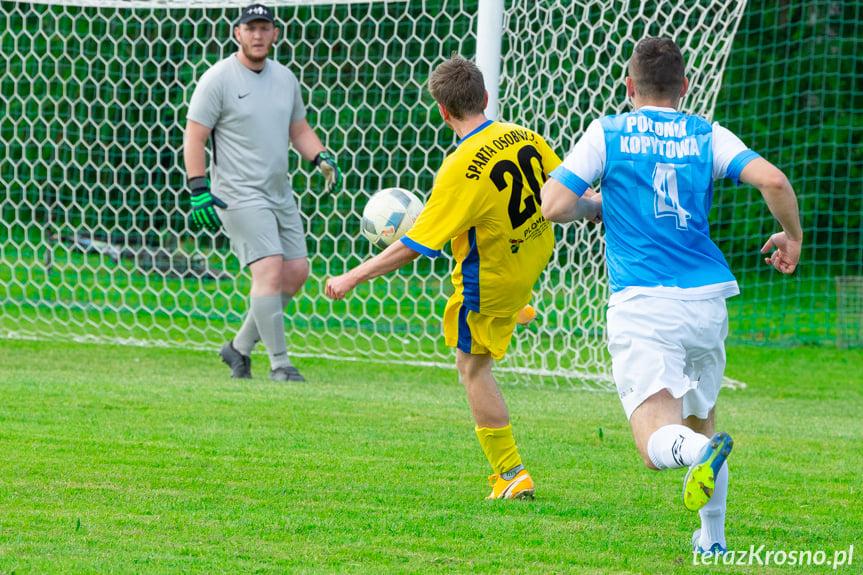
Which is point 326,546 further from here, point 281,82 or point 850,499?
point 281,82

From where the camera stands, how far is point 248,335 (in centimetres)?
748

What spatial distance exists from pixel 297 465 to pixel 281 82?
11.6 ft

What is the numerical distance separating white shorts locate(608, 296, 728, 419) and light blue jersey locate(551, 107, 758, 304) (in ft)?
0.15

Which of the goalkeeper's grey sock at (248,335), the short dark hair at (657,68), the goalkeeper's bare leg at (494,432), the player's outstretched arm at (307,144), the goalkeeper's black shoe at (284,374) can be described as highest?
the short dark hair at (657,68)

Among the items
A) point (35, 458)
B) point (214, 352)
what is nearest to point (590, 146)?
point (35, 458)

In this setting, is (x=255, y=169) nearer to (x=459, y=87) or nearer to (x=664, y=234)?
(x=459, y=87)

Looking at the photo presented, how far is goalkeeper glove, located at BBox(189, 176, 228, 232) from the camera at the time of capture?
273 inches

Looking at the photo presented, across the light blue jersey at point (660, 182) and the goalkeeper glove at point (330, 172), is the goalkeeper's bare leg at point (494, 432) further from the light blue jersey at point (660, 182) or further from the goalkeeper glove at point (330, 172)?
the goalkeeper glove at point (330, 172)

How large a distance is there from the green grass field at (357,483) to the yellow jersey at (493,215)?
2.60 ft

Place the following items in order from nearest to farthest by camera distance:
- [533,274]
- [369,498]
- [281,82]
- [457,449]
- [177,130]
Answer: [369,498], [533,274], [457,449], [281,82], [177,130]

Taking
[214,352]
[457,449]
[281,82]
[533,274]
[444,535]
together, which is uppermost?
[281,82]

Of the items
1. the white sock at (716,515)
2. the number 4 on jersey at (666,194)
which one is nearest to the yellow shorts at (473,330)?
the number 4 on jersey at (666,194)

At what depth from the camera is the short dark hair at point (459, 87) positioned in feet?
13.9

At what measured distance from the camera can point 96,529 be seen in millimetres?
3492
